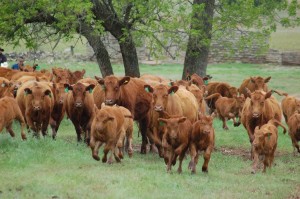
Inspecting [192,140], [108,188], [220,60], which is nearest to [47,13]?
[192,140]

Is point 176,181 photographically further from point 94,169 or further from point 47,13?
point 47,13

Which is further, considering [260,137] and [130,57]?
[130,57]

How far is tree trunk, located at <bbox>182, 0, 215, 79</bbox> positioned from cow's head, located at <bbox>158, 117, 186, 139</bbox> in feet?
25.9

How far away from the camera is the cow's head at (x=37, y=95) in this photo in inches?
685

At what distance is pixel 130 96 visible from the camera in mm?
17797

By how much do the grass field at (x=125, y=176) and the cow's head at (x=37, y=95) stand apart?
96 centimetres

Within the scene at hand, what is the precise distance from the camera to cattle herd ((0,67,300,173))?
14609 mm

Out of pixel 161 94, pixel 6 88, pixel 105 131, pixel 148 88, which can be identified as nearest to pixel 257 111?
pixel 161 94

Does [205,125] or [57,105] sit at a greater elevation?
[205,125]

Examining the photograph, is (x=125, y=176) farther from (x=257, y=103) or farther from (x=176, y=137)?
(x=257, y=103)

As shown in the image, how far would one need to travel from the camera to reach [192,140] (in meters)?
14.6

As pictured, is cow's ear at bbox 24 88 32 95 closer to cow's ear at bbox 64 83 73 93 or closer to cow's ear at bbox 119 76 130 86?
cow's ear at bbox 64 83 73 93

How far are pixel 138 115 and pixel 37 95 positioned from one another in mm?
2410

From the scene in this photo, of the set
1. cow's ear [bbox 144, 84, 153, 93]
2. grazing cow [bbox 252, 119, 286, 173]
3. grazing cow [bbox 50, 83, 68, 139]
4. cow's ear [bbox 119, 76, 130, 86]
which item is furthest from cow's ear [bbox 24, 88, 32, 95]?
grazing cow [bbox 252, 119, 286, 173]
